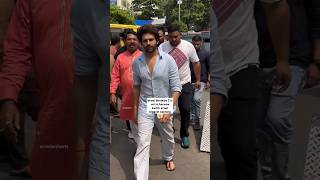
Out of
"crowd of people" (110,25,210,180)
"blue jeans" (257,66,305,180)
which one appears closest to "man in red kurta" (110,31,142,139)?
"crowd of people" (110,25,210,180)

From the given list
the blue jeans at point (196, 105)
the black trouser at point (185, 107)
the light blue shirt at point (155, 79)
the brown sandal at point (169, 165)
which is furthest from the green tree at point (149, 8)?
the blue jeans at point (196, 105)

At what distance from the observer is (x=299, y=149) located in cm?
165

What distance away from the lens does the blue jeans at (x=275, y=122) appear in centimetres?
162

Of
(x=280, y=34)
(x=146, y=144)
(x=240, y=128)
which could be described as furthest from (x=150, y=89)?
(x=280, y=34)

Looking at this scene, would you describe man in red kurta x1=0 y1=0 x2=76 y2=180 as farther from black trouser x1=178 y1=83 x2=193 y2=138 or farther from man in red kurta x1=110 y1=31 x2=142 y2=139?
black trouser x1=178 y1=83 x2=193 y2=138

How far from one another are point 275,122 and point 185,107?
2442 millimetres

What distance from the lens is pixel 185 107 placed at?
4.07 metres

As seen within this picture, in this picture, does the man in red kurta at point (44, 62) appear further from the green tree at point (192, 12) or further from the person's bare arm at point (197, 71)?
the person's bare arm at point (197, 71)

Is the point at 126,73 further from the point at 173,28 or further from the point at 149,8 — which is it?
the point at 149,8

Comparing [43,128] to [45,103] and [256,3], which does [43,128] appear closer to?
[45,103]

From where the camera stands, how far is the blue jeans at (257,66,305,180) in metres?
1.62

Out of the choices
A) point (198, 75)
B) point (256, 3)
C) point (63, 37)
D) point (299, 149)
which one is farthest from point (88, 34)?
point (198, 75)

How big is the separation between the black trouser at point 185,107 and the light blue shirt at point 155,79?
71 cm

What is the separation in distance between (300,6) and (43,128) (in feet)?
3.49
